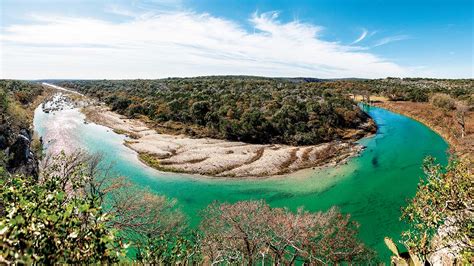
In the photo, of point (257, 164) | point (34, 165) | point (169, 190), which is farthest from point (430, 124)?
point (34, 165)

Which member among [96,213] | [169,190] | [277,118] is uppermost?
[96,213]

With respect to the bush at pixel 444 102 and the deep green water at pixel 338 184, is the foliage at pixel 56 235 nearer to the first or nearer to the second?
the deep green water at pixel 338 184

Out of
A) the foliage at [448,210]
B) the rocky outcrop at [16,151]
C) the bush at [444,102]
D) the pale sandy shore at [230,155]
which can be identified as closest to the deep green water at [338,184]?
the pale sandy shore at [230,155]

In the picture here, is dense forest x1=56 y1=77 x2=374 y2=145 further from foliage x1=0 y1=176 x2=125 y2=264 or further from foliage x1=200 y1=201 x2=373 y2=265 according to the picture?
foliage x1=0 y1=176 x2=125 y2=264

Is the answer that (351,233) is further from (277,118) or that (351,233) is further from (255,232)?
(277,118)

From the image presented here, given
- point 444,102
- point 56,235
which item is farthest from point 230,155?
point 444,102
